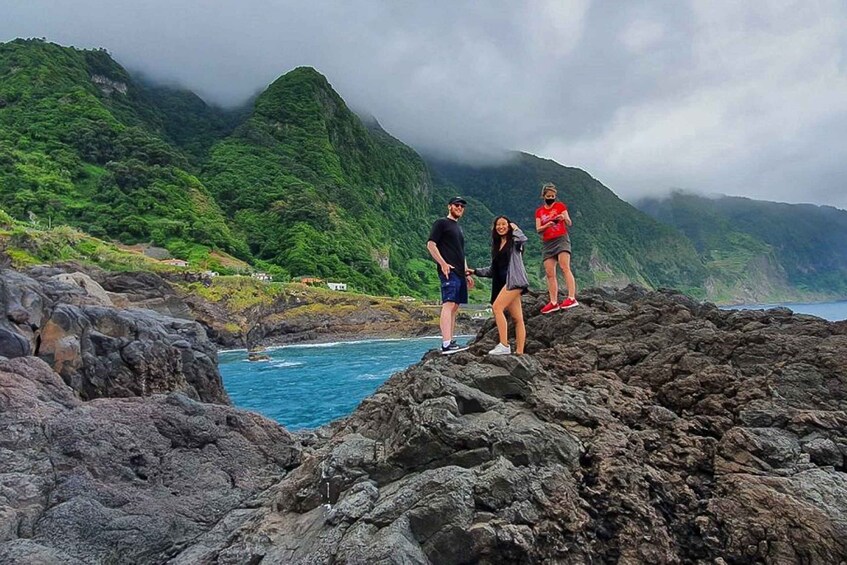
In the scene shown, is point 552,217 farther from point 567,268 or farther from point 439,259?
point 439,259

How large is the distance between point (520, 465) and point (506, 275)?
3.32 meters

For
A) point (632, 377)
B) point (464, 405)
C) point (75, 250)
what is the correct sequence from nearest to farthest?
point (464, 405) → point (632, 377) → point (75, 250)

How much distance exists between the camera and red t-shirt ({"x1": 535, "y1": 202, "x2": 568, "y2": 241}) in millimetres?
9312

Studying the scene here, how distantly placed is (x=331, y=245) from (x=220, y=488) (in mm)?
116241

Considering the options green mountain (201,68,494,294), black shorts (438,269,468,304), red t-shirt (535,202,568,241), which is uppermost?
green mountain (201,68,494,294)

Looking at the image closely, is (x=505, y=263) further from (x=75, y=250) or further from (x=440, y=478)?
(x=75, y=250)

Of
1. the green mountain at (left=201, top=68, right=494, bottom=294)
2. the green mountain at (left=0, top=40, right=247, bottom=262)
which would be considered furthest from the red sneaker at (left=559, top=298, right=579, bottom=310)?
the green mountain at (left=201, top=68, right=494, bottom=294)

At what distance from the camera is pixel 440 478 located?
17.2ft

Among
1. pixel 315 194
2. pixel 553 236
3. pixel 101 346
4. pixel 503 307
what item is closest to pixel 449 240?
pixel 503 307

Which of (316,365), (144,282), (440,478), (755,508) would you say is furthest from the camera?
(144,282)

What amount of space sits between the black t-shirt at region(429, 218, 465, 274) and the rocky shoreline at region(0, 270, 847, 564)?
1663 millimetres

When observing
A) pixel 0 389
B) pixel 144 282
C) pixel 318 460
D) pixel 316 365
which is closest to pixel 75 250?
pixel 144 282

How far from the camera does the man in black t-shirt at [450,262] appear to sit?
8.13m

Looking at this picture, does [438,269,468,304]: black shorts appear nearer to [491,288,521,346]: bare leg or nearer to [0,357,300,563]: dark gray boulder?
[491,288,521,346]: bare leg
